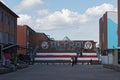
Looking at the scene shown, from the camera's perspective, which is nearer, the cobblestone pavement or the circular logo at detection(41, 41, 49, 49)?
the cobblestone pavement

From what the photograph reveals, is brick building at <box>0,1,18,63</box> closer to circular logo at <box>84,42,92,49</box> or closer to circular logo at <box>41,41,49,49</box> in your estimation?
circular logo at <box>41,41,49,49</box>

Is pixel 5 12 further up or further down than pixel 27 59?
further up

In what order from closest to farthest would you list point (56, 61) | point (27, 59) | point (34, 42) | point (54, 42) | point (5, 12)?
point (5, 12) → point (27, 59) → point (56, 61) → point (54, 42) → point (34, 42)

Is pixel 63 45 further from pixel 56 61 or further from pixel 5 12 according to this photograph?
pixel 5 12

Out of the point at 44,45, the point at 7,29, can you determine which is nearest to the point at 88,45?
the point at 44,45

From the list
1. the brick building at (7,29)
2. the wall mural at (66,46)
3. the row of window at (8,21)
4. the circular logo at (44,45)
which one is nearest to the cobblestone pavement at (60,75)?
the brick building at (7,29)

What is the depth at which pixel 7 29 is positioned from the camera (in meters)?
66.6

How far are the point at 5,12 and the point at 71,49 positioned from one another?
39.2 meters

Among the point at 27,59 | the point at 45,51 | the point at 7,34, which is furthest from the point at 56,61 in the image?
the point at 7,34

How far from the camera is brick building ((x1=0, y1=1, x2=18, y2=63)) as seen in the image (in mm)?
60600

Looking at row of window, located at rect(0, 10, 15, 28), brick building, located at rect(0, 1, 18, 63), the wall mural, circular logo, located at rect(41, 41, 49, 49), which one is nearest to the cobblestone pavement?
brick building, located at rect(0, 1, 18, 63)

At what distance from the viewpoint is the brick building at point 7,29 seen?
60600mm

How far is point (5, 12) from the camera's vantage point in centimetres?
6512

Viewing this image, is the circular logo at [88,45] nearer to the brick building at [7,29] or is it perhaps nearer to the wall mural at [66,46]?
the wall mural at [66,46]
